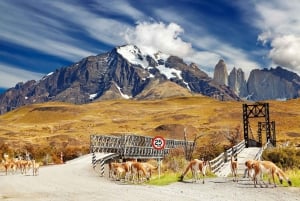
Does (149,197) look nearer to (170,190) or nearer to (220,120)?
(170,190)

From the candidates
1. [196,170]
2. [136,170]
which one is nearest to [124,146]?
[136,170]

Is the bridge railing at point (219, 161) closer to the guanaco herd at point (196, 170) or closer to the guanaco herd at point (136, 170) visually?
the guanaco herd at point (196, 170)

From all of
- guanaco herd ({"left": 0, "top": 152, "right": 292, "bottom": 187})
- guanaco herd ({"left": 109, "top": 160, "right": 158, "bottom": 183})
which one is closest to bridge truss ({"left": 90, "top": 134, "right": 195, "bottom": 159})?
guanaco herd ({"left": 0, "top": 152, "right": 292, "bottom": 187})

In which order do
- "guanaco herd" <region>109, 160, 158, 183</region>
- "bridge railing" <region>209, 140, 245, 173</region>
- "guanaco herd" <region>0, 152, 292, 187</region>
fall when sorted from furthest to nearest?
"bridge railing" <region>209, 140, 245, 173</region>, "guanaco herd" <region>109, 160, 158, 183</region>, "guanaco herd" <region>0, 152, 292, 187</region>

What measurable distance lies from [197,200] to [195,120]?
151 m

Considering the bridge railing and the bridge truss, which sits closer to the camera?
the bridge railing

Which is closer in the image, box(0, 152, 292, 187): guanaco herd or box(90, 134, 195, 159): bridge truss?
box(0, 152, 292, 187): guanaco herd

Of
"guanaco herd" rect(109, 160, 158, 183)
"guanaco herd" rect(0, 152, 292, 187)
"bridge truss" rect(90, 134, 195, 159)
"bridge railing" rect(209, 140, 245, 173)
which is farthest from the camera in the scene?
"bridge truss" rect(90, 134, 195, 159)

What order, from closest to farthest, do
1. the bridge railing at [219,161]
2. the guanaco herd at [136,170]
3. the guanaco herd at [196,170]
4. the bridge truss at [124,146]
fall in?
1. the guanaco herd at [196,170]
2. the guanaco herd at [136,170]
3. the bridge railing at [219,161]
4. the bridge truss at [124,146]

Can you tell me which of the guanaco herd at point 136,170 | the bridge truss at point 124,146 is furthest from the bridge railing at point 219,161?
the bridge truss at point 124,146

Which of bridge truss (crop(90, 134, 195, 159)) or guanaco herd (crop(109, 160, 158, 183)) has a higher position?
bridge truss (crop(90, 134, 195, 159))

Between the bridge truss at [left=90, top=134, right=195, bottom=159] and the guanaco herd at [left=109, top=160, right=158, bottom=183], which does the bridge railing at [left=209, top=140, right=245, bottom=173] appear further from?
the bridge truss at [left=90, top=134, right=195, bottom=159]

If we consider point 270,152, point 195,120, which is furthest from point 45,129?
point 270,152

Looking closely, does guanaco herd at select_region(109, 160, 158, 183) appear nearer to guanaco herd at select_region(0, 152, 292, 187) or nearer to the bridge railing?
guanaco herd at select_region(0, 152, 292, 187)
